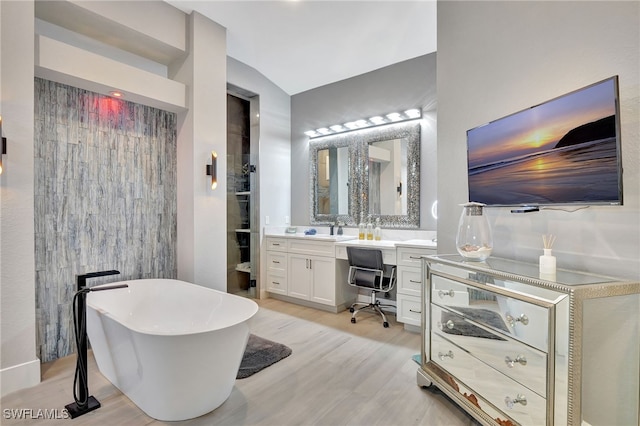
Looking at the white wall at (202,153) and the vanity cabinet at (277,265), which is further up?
the white wall at (202,153)

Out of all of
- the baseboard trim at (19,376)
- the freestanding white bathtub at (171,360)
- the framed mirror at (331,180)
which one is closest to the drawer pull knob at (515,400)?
the freestanding white bathtub at (171,360)

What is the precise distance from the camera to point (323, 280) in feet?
12.6

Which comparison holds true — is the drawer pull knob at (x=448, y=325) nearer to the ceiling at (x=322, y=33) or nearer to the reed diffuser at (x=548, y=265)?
the reed diffuser at (x=548, y=265)

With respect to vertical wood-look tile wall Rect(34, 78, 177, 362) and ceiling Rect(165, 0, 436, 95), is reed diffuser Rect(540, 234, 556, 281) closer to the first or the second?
ceiling Rect(165, 0, 436, 95)

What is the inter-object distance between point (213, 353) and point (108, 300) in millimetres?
1385

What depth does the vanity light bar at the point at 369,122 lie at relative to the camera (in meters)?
3.75

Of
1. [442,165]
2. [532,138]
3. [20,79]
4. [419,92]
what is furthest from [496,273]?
[20,79]

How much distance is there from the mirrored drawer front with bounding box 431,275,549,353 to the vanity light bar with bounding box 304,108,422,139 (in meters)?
2.36

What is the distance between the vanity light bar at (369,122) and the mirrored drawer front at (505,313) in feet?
7.76

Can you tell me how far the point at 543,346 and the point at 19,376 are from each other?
3239mm

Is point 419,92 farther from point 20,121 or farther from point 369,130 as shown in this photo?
point 20,121

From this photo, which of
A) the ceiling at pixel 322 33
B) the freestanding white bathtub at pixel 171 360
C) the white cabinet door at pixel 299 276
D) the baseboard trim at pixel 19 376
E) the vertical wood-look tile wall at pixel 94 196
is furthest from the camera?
the white cabinet door at pixel 299 276

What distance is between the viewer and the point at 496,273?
1.62m

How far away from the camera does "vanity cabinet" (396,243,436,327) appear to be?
3.19 meters
